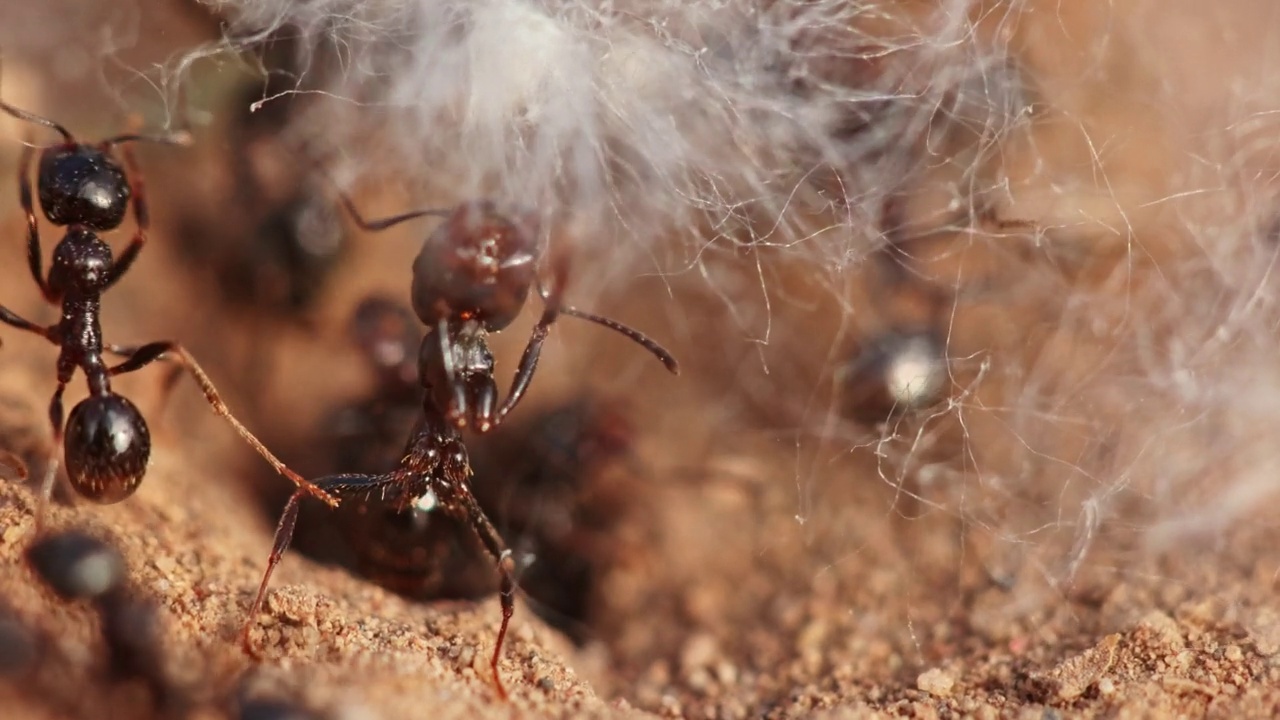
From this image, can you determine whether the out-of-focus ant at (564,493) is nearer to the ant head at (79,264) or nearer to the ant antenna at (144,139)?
the ant head at (79,264)

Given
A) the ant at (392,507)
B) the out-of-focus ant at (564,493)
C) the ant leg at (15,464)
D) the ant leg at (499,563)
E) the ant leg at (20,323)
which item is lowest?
A: the out-of-focus ant at (564,493)

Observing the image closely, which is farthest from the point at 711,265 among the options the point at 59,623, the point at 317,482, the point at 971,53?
the point at 59,623

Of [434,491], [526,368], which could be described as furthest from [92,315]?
[526,368]

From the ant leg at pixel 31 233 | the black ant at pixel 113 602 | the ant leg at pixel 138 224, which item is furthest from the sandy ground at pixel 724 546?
the ant leg at pixel 138 224

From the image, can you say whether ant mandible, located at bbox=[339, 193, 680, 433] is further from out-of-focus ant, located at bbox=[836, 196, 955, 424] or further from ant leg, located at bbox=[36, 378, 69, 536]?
out-of-focus ant, located at bbox=[836, 196, 955, 424]

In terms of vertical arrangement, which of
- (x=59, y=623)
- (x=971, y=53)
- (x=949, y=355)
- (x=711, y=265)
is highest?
(x=971, y=53)

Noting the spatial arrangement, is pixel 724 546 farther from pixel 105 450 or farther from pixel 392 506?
pixel 105 450

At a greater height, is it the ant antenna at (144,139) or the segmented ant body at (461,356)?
the ant antenna at (144,139)

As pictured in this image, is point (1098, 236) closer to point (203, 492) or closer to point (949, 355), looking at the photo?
point (949, 355)
